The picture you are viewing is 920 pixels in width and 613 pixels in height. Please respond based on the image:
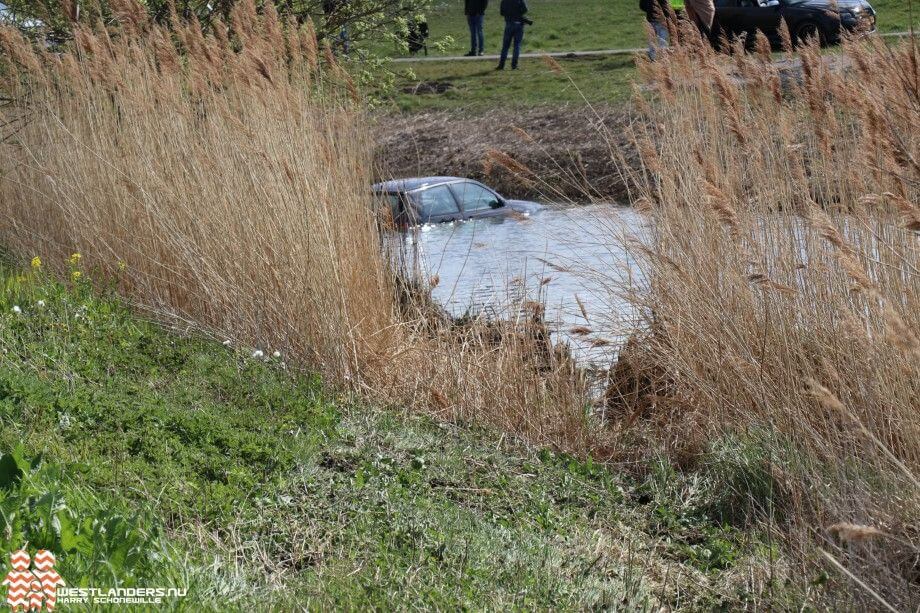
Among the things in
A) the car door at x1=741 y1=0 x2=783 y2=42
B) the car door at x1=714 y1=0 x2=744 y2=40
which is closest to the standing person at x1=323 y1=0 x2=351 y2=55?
the car door at x1=741 y1=0 x2=783 y2=42

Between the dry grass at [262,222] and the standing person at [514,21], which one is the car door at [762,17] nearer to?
the standing person at [514,21]

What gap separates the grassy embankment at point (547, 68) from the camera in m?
21.6

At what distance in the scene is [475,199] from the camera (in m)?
13.9

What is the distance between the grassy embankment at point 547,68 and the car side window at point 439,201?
1.78 meters

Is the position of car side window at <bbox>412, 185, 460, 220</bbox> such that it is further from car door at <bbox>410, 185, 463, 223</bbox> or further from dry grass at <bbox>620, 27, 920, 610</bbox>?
dry grass at <bbox>620, 27, 920, 610</bbox>

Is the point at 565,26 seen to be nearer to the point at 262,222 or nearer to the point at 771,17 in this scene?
the point at 771,17

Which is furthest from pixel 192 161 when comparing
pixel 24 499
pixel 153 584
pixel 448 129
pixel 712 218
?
pixel 448 129

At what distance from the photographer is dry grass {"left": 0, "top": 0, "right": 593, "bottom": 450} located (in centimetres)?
593

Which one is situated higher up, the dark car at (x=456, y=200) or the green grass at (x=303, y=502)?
the green grass at (x=303, y=502)

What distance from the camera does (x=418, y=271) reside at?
21.9 feet

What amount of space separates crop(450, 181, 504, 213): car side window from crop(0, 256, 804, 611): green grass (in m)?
7.90

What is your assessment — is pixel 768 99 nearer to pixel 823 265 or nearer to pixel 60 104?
pixel 823 265

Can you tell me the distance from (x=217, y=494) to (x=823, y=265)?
2.63 metres

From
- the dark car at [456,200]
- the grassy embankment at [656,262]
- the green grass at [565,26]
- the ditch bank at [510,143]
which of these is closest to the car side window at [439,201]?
the dark car at [456,200]
